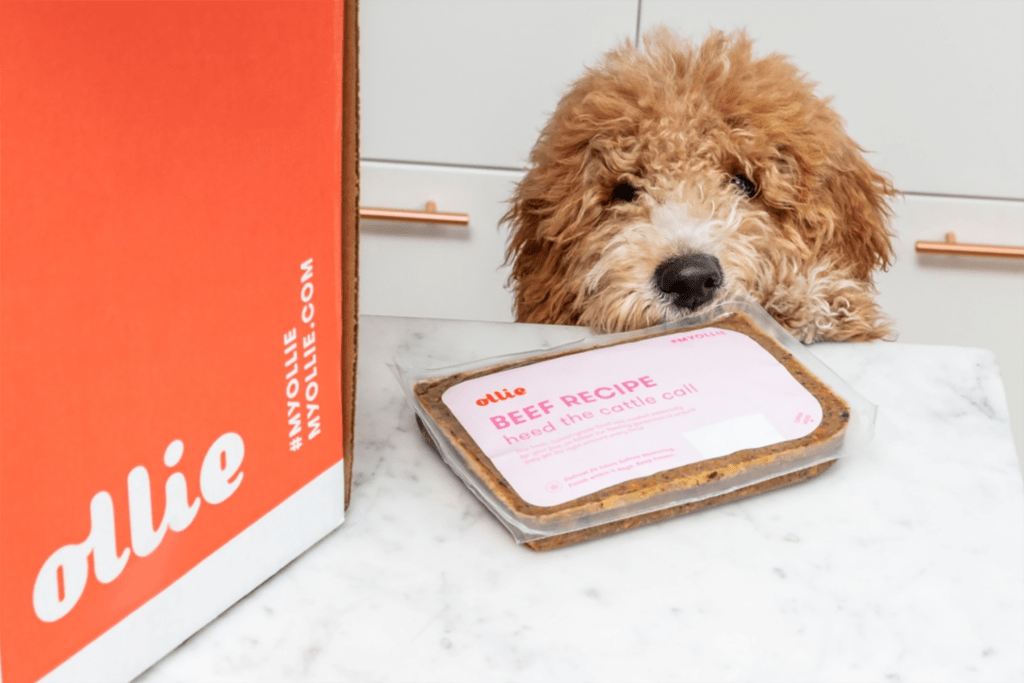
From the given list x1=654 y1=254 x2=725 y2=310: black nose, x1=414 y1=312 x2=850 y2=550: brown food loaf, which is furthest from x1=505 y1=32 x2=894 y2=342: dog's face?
x1=414 y1=312 x2=850 y2=550: brown food loaf

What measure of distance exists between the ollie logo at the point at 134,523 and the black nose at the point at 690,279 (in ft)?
1.70

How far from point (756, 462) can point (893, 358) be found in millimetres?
208

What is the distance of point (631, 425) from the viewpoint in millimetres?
514

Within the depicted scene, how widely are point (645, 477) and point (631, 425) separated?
0.04m

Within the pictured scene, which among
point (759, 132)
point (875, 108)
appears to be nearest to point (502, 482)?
point (759, 132)

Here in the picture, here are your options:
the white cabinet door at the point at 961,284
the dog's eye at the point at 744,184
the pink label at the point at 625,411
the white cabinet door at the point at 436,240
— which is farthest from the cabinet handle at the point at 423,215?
the pink label at the point at 625,411

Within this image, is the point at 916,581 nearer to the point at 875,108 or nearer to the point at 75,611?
the point at 75,611

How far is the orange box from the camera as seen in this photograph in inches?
11.2

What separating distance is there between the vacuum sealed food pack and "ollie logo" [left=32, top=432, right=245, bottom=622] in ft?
0.47

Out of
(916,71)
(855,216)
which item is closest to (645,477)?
(855,216)

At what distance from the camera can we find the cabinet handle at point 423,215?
125cm

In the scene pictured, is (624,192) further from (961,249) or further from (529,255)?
(961,249)

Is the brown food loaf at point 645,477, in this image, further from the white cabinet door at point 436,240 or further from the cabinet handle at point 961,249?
the cabinet handle at point 961,249

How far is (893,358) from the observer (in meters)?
0.64
